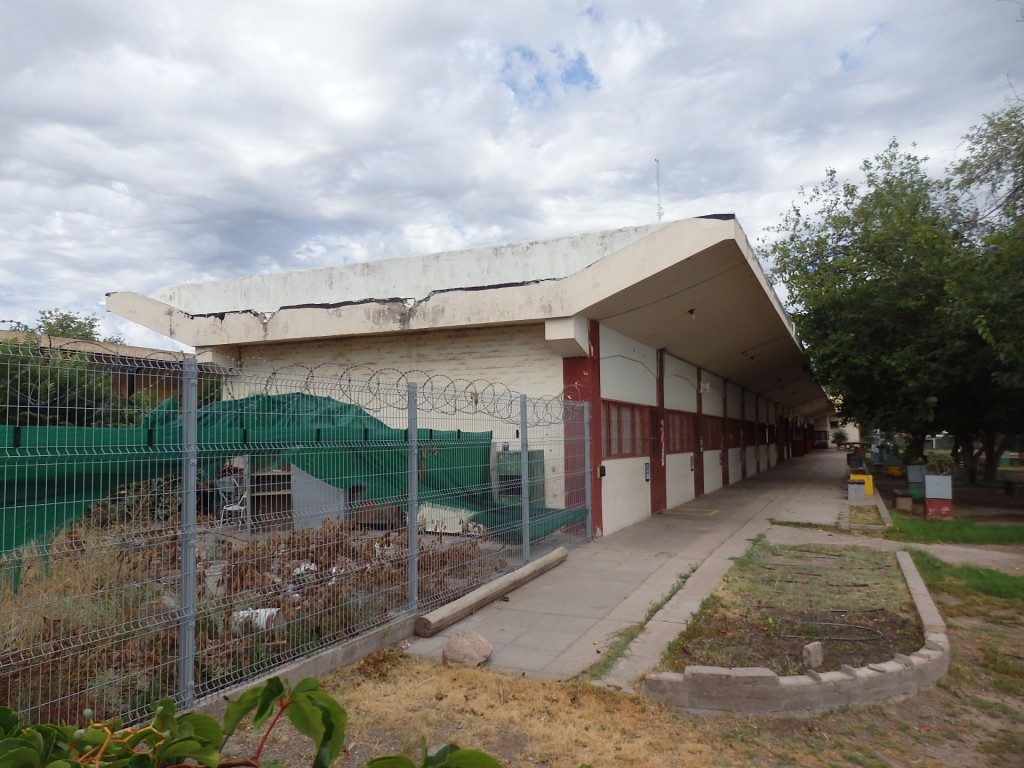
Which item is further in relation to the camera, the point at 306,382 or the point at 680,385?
the point at 680,385

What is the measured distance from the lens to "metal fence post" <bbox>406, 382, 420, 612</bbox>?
7.04 m

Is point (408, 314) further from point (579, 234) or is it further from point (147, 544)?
point (147, 544)

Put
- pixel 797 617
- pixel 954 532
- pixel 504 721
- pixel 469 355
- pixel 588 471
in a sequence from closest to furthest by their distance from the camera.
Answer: pixel 504 721
pixel 797 617
pixel 588 471
pixel 469 355
pixel 954 532

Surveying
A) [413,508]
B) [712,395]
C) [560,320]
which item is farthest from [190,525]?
[712,395]

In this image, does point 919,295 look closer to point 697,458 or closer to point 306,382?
point 697,458

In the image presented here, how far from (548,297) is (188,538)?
7543 mm

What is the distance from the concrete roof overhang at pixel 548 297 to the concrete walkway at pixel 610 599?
3.36 m

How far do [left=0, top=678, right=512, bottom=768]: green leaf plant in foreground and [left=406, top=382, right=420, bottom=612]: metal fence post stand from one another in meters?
5.76

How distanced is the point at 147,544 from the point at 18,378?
4.22 feet

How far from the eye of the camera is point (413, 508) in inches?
277

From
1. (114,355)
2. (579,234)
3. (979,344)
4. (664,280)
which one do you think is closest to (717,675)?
(114,355)

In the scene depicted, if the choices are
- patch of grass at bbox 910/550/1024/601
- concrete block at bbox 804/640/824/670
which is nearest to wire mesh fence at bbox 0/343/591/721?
concrete block at bbox 804/640/824/670

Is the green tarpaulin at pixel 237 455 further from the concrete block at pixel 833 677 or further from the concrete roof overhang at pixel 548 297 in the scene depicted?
the concrete block at pixel 833 677

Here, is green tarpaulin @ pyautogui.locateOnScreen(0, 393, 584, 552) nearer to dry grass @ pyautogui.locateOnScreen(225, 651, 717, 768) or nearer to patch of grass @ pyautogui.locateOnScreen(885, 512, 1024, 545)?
dry grass @ pyautogui.locateOnScreen(225, 651, 717, 768)
